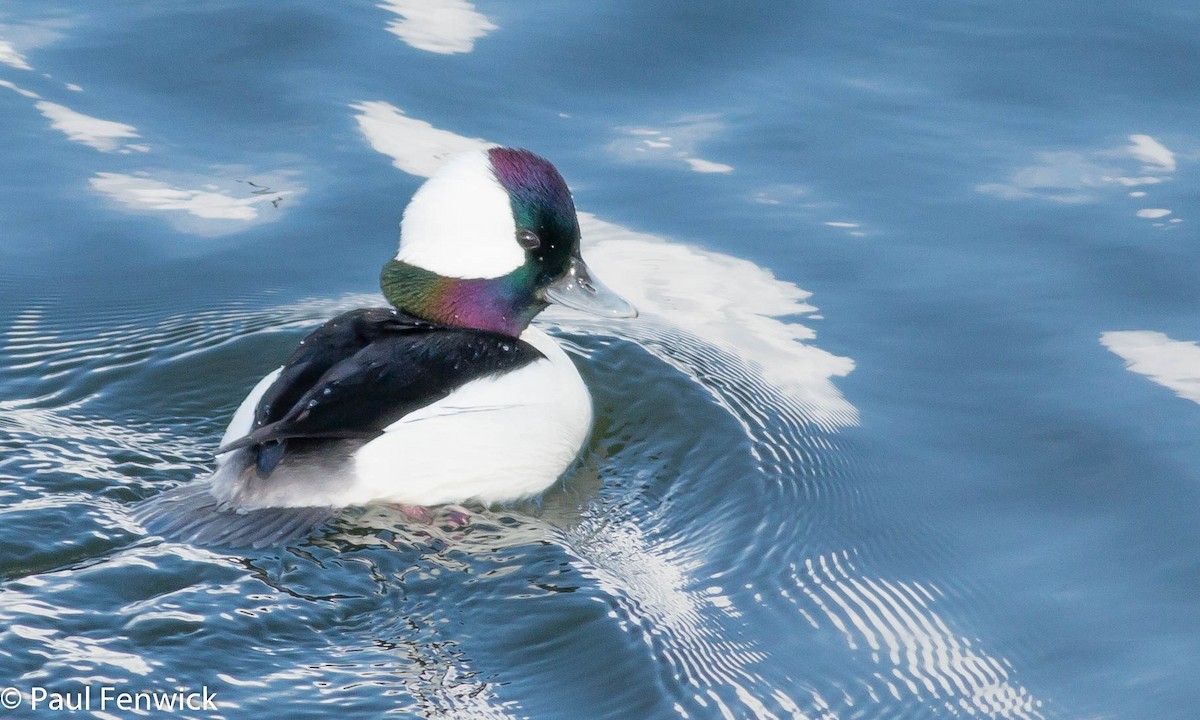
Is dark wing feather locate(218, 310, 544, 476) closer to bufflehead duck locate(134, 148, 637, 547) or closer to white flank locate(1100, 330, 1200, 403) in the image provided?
bufflehead duck locate(134, 148, 637, 547)

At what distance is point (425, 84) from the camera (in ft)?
27.9

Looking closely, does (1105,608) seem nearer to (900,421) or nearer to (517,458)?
(900,421)

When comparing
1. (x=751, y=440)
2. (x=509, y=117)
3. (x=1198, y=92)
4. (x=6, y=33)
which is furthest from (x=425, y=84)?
(x=1198, y=92)

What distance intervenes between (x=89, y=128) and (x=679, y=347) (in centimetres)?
362

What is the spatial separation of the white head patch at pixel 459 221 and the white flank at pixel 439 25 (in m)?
3.38

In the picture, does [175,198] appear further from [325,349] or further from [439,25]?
[325,349]

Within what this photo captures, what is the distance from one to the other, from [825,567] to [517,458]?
1175 mm

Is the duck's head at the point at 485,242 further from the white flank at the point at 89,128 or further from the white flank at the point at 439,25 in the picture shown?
the white flank at the point at 439,25

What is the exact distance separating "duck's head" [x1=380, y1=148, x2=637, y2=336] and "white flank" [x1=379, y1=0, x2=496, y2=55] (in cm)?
337

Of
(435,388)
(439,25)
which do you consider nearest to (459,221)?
(435,388)

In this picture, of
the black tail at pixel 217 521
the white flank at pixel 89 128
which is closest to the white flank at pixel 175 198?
the white flank at pixel 89 128

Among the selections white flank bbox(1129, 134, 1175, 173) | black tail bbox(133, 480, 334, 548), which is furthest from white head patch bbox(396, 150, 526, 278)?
white flank bbox(1129, 134, 1175, 173)

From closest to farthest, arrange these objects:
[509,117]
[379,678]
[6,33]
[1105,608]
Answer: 1. [379,678]
2. [1105,608]
3. [509,117]
4. [6,33]

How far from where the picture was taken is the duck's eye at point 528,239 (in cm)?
573
